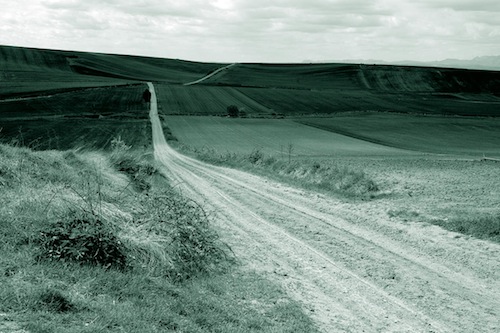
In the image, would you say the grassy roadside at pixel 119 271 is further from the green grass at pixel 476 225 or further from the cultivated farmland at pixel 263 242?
the green grass at pixel 476 225

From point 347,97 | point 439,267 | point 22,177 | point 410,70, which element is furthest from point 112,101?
point 410,70

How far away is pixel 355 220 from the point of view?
52.8ft

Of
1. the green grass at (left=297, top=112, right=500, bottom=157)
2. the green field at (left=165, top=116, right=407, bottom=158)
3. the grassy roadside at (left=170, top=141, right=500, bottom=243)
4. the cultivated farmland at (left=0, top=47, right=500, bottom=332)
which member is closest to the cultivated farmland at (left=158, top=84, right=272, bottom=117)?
the green field at (left=165, top=116, right=407, bottom=158)

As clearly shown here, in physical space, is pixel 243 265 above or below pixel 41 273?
below

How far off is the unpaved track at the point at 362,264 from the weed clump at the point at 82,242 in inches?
137

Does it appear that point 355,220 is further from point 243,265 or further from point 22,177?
point 22,177

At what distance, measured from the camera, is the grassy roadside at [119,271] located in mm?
6961

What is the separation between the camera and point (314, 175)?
81.1 feet

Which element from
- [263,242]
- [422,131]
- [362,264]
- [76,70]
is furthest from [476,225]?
[76,70]

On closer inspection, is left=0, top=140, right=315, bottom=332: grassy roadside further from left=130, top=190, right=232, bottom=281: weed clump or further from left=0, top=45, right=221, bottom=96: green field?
left=0, top=45, right=221, bottom=96: green field

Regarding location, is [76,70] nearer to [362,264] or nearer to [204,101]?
[204,101]

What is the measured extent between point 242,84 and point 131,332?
386ft

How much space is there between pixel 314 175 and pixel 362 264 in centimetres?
1273

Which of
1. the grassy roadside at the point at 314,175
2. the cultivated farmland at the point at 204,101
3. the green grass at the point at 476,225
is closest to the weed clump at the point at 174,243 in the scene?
the green grass at the point at 476,225
